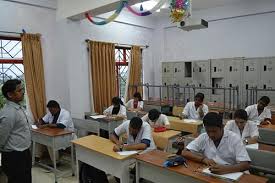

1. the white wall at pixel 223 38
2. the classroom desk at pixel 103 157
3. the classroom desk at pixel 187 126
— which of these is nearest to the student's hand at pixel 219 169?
the classroom desk at pixel 103 157

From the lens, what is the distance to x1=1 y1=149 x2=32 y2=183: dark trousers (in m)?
2.46

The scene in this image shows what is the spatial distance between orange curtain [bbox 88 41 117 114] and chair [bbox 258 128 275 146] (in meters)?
3.63

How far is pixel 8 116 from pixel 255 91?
5.37 meters

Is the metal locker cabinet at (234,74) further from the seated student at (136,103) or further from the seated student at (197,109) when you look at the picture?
the seated student at (136,103)

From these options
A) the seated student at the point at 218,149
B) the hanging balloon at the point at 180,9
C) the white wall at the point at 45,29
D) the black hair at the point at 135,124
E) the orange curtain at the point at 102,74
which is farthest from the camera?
the orange curtain at the point at 102,74

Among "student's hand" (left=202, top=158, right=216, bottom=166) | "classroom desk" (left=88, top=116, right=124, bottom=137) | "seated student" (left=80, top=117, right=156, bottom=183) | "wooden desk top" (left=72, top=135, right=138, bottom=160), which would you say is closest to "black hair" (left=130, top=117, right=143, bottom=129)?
"seated student" (left=80, top=117, right=156, bottom=183)

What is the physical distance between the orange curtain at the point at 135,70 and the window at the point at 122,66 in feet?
0.50

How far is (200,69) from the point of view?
6734mm

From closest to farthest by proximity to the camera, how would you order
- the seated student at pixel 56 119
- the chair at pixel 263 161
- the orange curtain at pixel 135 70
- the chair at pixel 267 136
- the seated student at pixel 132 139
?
the chair at pixel 263 161, the seated student at pixel 132 139, the chair at pixel 267 136, the seated student at pixel 56 119, the orange curtain at pixel 135 70

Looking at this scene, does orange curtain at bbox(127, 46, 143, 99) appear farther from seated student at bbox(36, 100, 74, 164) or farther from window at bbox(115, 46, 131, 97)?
seated student at bbox(36, 100, 74, 164)

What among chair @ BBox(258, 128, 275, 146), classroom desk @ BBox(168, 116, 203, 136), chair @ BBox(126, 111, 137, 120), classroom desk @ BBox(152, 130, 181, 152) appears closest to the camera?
classroom desk @ BBox(152, 130, 181, 152)

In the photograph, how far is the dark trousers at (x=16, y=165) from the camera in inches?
96.7

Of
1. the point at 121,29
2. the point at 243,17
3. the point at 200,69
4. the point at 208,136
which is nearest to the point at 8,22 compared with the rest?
the point at 121,29

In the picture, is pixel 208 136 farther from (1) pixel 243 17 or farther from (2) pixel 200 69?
(1) pixel 243 17
